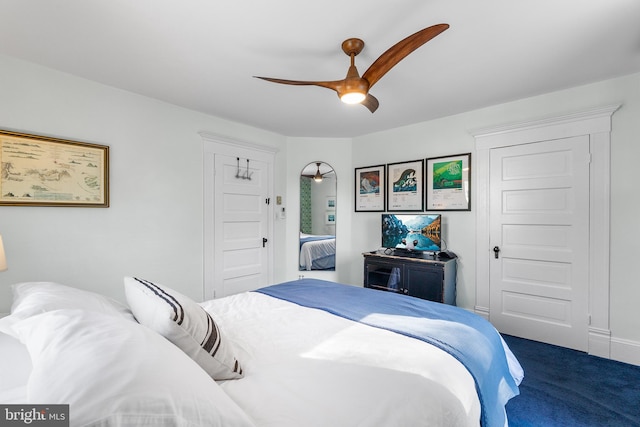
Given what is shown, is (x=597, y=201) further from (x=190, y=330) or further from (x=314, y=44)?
(x=190, y=330)

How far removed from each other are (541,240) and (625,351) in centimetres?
113

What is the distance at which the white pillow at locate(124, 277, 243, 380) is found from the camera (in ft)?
3.34

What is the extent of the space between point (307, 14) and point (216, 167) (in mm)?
2349

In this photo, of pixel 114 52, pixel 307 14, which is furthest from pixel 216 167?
pixel 307 14

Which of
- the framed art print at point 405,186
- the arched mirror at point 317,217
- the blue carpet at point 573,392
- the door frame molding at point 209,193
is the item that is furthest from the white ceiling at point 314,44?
the blue carpet at point 573,392

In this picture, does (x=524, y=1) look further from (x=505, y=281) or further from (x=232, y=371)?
(x=505, y=281)

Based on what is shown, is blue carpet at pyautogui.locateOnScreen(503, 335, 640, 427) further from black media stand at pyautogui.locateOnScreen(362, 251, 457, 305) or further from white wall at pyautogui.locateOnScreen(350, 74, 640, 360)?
black media stand at pyautogui.locateOnScreen(362, 251, 457, 305)

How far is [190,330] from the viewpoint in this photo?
3.43 ft

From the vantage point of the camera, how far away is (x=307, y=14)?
1801mm

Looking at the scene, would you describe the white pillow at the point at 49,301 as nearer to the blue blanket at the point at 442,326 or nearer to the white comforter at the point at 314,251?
the blue blanket at the point at 442,326

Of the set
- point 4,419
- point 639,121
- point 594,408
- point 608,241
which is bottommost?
point 594,408

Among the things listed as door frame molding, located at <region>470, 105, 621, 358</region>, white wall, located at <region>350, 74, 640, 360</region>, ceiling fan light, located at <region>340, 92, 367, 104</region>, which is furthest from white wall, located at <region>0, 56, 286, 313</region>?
door frame molding, located at <region>470, 105, 621, 358</region>

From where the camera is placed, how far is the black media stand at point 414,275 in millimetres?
3266

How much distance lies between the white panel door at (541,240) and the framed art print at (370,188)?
1.44m
